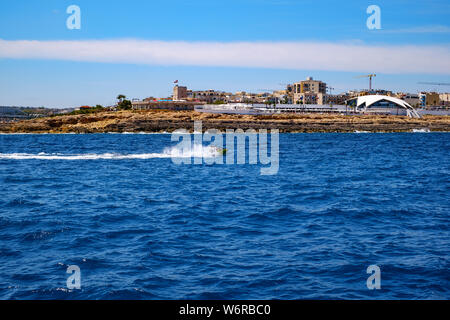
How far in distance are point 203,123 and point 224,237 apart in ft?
403

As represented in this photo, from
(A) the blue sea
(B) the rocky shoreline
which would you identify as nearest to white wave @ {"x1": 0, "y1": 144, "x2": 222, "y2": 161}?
(A) the blue sea

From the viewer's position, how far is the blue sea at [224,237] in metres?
13.5

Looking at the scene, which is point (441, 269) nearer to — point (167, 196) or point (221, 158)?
point (167, 196)

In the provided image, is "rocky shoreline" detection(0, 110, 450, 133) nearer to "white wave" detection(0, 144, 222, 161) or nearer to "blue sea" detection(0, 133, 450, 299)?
"white wave" detection(0, 144, 222, 161)

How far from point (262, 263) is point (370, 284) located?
346cm

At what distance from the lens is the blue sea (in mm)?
13461

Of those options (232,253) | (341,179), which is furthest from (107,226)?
(341,179)

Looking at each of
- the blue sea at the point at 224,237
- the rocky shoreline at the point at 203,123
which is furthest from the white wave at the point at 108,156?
the rocky shoreline at the point at 203,123

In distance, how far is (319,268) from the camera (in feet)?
49.1

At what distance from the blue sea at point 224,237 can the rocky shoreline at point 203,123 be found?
9964 centimetres

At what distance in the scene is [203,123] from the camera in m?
141

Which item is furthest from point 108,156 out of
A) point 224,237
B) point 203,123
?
point 203,123
